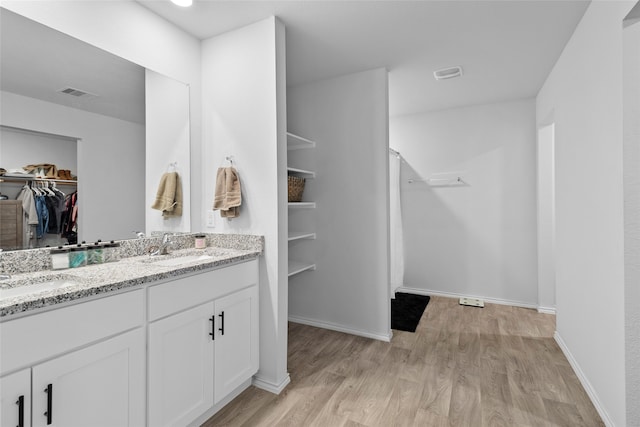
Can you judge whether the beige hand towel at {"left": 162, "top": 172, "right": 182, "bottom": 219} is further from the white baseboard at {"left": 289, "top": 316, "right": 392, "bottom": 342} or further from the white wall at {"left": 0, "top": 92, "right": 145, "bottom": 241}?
the white baseboard at {"left": 289, "top": 316, "right": 392, "bottom": 342}

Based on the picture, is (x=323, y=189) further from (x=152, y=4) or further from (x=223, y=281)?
(x=152, y=4)

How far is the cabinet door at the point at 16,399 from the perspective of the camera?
3.23 feet

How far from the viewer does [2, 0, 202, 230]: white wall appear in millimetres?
1589

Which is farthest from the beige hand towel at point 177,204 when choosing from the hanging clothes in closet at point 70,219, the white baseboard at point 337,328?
the white baseboard at point 337,328

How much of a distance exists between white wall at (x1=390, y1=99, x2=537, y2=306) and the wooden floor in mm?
886

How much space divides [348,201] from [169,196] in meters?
1.57

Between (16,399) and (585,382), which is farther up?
(16,399)

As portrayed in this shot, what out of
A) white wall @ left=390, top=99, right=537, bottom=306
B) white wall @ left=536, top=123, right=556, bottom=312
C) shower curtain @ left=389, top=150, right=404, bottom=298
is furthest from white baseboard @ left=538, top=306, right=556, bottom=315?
shower curtain @ left=389, top=150, right=404, bottom=298

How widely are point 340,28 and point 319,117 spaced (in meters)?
0.97

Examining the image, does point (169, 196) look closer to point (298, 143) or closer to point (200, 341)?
point (200, 341)

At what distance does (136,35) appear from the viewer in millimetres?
1938

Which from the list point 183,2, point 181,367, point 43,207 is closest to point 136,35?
point 183,2

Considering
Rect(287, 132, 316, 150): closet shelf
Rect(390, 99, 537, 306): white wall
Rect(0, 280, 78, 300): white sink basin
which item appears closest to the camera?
Rect(0, 280, 78, 300): white sink basin

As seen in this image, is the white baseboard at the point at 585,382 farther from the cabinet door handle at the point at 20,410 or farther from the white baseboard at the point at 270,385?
the cabinet door handle at the point at 20,410
